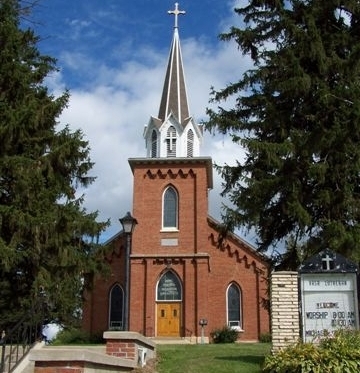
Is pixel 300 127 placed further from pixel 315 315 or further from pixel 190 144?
pixel 190 144

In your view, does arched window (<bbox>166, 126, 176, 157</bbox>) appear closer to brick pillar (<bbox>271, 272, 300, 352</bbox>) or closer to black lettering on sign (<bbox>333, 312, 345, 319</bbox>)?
brick pillar (<bbox>271, 272, 300, 352</bbox>)

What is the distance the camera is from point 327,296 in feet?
40.7

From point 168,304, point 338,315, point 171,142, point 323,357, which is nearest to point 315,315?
point 338,315

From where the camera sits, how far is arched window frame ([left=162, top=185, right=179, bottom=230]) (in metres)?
33.7

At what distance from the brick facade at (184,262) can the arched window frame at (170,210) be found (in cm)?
23

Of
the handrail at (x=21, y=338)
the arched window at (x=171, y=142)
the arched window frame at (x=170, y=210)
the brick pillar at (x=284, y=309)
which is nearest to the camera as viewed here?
the handrail at (x=21, y=338)

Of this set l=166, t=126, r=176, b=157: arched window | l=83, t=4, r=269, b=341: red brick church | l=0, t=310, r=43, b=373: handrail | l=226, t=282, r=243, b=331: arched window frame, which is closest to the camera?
l=0, t=310, r=43, b=373: handrail

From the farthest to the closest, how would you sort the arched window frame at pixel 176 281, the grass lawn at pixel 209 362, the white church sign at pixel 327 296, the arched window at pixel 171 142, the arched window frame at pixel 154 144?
the arched window frame at pixel 154 144
the arched window at pixel 171 142
the arched window frame at pixel 176 281
the white church sign at pixel 327 296
the grass lawn at pixel 209 362

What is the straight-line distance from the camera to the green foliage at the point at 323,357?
1033 centimetres

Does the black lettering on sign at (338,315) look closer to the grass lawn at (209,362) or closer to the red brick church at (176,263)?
the grass lawn at (209,362)

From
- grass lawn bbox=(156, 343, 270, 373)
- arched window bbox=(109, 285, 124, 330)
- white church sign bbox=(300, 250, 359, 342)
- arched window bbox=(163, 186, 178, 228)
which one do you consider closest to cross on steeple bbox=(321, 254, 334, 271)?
white church sign bbox=(300, 250, 359, 342)

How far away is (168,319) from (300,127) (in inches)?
650

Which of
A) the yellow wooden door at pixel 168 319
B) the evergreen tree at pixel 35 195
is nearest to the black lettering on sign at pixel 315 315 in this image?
the evergreen tree at pixel 35 195

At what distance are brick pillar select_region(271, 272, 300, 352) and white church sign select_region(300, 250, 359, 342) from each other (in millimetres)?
209
